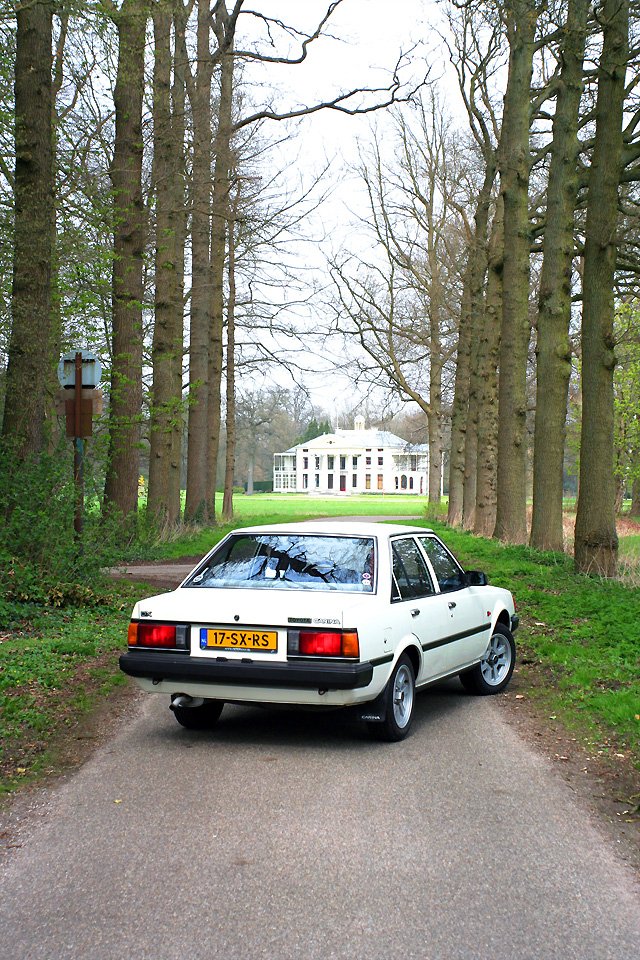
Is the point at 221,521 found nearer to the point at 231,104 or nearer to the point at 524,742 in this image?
the point at 231,104

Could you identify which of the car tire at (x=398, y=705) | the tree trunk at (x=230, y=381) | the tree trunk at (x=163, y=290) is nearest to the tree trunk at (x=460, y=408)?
the tree trunk at (x=230, y=381)

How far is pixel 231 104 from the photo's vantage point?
21953 millimetres

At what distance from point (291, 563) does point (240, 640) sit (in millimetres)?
858

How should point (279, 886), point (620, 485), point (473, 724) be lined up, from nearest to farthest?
point (279, 886)
point (473, 724)
point (620, 485)

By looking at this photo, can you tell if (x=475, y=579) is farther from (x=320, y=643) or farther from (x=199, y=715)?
(x=199, y=715)

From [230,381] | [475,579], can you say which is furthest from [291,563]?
[230,381]

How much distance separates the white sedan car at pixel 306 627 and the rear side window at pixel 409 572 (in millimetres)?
14

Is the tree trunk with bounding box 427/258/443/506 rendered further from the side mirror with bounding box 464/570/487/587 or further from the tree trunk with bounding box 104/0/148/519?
the side mirror with bounding box 464/570/487/587

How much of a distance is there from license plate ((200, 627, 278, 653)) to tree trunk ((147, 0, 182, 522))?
12.7m

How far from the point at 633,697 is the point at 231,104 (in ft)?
61.8

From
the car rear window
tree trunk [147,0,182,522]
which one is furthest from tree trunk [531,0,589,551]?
the car rear window

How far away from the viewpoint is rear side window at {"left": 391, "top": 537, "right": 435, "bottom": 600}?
6.73 m

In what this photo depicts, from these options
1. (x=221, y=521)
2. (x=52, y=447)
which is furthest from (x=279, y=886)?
(x=221, y=521)

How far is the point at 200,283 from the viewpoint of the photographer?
939 inches
